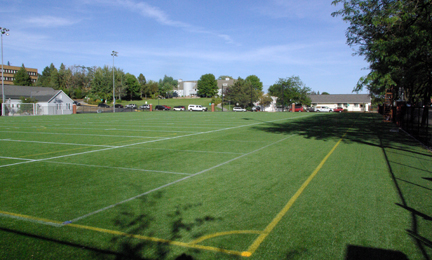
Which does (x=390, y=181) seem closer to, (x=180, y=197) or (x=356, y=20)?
(x=180, y=197)

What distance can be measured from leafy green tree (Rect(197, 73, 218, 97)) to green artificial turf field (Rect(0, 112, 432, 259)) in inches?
4877

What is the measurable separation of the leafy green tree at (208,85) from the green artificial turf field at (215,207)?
124 m

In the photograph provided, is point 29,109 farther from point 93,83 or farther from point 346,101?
point 346,101

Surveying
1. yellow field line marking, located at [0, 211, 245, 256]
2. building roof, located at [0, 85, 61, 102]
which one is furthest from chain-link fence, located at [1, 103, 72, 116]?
yellow field line marking, located at [0, 211, 245, 256]

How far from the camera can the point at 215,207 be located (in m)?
5.69

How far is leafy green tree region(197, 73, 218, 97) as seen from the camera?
438 feet

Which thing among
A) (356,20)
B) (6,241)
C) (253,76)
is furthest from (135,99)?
(6,241)

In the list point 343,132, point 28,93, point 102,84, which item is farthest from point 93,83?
point 343,132

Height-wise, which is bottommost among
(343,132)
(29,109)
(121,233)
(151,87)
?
(121,233)

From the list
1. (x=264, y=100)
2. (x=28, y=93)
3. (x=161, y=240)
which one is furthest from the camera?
(x=264, y=100)

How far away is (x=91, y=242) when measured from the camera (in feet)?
14.1

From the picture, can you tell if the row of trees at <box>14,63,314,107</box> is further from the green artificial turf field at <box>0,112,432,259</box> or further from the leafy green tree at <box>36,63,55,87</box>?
the green artificial turf field at <box>0,112,432,259</box>

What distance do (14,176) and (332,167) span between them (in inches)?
356

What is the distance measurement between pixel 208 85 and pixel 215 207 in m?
130
